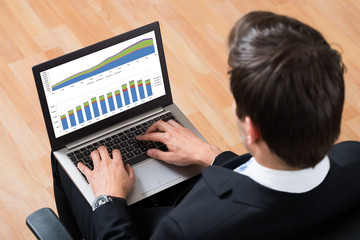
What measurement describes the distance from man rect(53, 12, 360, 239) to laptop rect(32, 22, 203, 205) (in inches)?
16.8

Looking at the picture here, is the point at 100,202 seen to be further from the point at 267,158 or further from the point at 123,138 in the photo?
the point at 267,158

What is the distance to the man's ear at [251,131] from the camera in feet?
3.87

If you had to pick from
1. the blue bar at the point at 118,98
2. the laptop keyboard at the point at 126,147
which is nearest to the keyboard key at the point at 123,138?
the laptop keyboard at the point at 126,147

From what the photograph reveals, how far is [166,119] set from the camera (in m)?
1.93

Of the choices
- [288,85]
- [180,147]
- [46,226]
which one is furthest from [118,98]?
[288,85]

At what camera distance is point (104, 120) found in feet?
6.18

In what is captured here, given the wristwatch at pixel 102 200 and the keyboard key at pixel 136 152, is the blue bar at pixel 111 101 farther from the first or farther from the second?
the wristwatch at pixel 102 200

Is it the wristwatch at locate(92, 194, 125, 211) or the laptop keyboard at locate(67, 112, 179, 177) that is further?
the laptop keyboard at locate(67, 112, 179, 177)

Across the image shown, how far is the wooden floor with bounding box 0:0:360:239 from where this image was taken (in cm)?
256

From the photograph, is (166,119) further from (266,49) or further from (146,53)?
(266,49)

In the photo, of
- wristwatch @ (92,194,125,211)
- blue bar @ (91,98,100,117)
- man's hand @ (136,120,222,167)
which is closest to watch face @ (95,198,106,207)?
wristwatch @ (92,194,125,211)

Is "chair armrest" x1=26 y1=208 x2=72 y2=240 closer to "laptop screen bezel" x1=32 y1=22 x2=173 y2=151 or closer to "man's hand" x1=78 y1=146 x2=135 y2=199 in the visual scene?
"man's hand" x1=78 y1=146 x2=135 y2=199

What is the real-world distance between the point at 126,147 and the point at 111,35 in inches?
53.4

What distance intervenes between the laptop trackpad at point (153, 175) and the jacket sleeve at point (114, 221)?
0.16m
